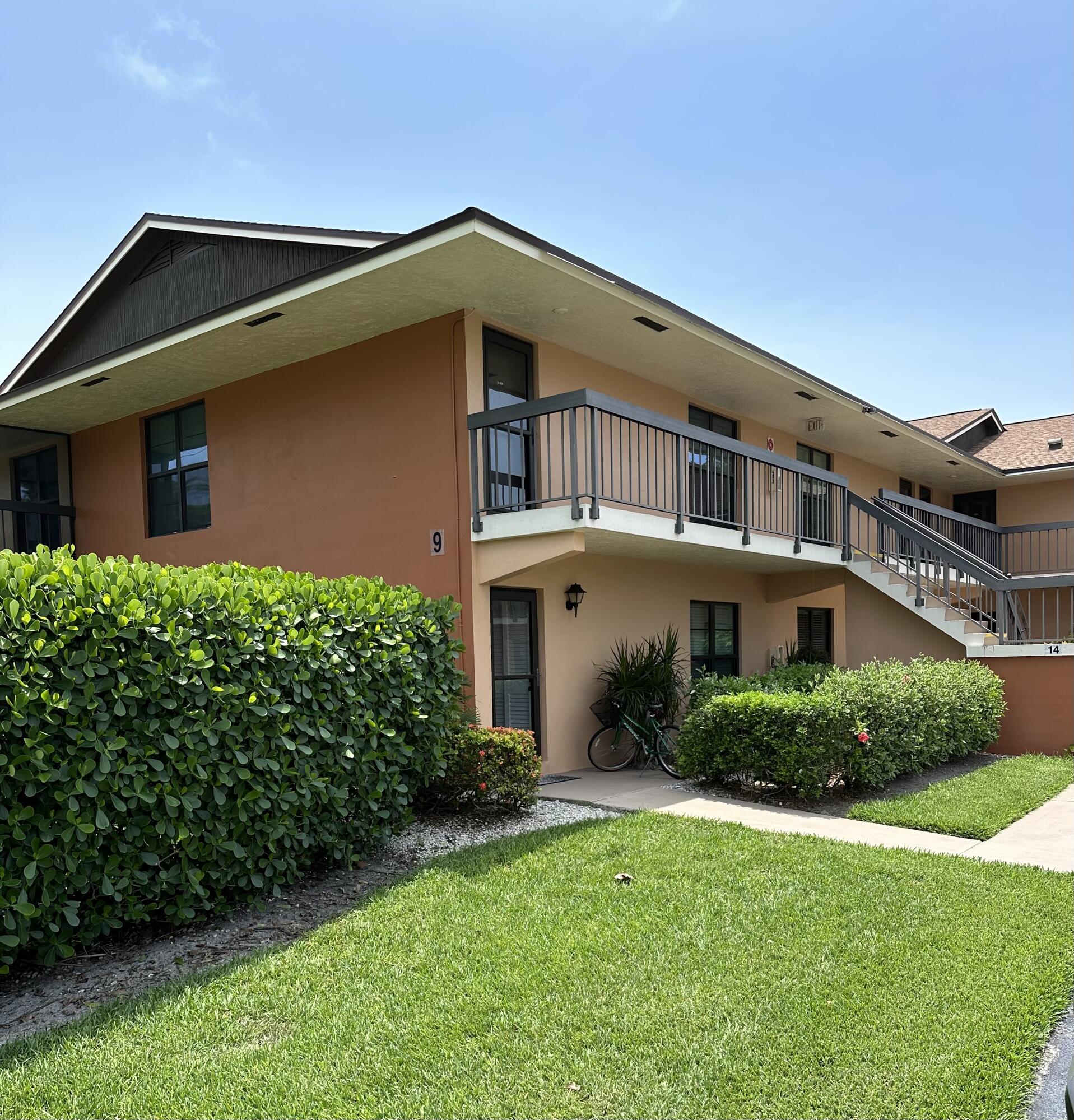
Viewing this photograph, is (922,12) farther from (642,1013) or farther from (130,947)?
(130,947)

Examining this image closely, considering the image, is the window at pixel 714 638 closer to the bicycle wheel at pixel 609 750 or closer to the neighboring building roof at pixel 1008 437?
the bicycle wheel at pixel 609 750

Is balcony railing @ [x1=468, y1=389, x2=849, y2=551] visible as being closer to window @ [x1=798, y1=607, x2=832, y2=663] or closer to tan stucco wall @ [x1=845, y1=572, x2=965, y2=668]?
→ tan stucco wall @ [x1=845, y1=572, x2=965, y2=668]

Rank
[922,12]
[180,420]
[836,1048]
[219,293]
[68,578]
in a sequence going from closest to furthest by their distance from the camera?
[836,1048], [68,578], [922,12], [219,293], [180,420]

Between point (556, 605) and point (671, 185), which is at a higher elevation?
point (671, 185)

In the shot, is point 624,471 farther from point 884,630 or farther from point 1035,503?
point 1035,503

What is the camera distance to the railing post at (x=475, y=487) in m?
8.85

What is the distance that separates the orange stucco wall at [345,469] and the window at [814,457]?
8.54 metres

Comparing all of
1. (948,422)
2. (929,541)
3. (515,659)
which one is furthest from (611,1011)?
(948,422)

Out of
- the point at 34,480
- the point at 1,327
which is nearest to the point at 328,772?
the point at 34,480

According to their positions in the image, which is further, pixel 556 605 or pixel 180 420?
pixel 180 420

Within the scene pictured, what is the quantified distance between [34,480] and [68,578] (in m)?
11.4

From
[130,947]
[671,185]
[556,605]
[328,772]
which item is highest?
[671,185]

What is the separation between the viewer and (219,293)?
443 inches

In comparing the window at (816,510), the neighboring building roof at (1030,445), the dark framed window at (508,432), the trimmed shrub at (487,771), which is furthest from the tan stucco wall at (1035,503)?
the trimmed shrub at (487,771)
